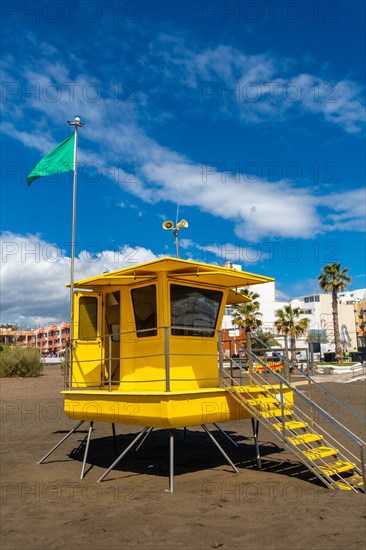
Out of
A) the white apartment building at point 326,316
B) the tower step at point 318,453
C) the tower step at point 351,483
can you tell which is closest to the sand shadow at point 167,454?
the tower step at point 318,453

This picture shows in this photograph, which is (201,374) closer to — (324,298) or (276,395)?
(276,395)

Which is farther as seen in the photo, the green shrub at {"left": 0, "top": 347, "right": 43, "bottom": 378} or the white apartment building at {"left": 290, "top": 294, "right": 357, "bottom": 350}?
the white apartment building at {"left": 290, "top": 294, "right": 357, "bottom": 350}

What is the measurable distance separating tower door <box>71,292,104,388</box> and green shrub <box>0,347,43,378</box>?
109ft

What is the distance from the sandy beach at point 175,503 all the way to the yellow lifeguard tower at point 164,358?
2.03 feet

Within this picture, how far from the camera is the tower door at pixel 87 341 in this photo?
11.4 meters

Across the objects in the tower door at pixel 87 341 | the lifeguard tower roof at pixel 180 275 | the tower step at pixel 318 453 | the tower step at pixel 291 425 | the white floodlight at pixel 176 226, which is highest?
the white floodlight at pixel 176 226

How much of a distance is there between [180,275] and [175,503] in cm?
432

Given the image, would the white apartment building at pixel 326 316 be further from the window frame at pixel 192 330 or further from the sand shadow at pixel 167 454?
the window frame at pixel 192 330

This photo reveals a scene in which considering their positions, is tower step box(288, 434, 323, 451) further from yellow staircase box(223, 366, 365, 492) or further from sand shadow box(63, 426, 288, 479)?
sand shadow box(63, 426, 288, 479)

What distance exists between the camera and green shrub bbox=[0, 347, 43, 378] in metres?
41.8

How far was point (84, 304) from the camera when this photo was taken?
37.6 ft

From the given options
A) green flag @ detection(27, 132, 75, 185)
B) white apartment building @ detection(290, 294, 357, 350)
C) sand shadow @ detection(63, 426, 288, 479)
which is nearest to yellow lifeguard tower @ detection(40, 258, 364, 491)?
sand shadow @ detection(63, 426, 288, 479)

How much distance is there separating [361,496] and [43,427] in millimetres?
13545

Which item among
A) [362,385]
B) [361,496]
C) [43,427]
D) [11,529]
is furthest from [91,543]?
[362,385]
